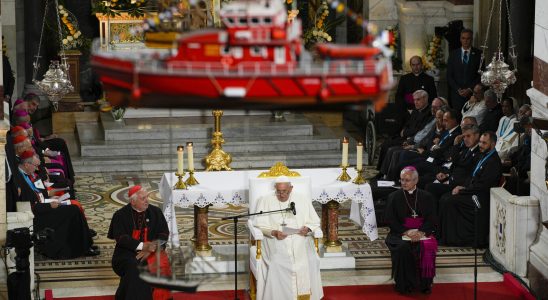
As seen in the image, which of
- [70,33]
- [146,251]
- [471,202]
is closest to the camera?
[146,251]

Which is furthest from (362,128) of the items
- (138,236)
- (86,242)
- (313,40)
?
(138,236)

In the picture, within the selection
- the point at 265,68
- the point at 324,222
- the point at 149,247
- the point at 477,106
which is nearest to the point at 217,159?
the point at 324,222

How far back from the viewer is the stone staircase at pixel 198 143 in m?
19.7

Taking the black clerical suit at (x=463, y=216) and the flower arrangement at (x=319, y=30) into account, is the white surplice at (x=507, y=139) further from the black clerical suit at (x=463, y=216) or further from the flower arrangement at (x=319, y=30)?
the flower arrangement at (x=319, y=30)

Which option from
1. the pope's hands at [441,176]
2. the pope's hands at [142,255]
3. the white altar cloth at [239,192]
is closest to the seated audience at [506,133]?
the pope's hands at [441,176]

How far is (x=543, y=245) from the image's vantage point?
13977mm

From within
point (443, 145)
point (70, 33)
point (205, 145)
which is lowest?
point (205, 145)

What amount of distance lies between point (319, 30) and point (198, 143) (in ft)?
9.93

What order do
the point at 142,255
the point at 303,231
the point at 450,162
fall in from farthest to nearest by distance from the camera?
1. the point at 450,162
2. the point at 303,231
3. the point at 142,255

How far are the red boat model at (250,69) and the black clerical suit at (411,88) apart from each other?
13664 millimetres

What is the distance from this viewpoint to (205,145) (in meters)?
20.2

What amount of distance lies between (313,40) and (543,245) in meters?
8.44

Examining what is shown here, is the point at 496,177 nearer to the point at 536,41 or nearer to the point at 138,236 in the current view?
the point at 536,41

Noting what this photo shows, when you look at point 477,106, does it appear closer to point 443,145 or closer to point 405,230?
point 443,145
